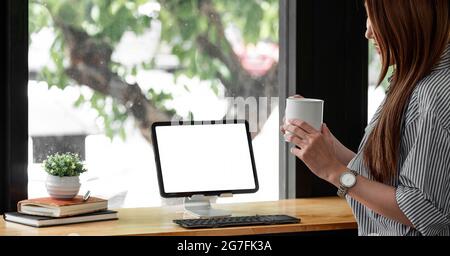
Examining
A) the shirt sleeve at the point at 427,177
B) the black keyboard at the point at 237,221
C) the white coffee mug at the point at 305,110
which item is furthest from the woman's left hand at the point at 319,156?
the black keyboard at the point at 237,221

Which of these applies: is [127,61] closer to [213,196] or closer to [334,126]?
[213,196]

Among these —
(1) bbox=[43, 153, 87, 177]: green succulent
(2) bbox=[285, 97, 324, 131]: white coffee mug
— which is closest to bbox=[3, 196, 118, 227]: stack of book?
(1) bbox=[43, 153, 87, 177]: green succulent

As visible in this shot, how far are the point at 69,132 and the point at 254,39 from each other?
939mm

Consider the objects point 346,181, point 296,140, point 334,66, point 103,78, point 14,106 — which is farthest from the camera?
point 334,66

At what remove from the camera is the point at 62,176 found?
3.29m

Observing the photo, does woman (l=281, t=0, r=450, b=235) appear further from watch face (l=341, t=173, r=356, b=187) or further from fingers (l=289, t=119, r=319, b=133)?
fingers (l=289, t=119, r=319, b=133)

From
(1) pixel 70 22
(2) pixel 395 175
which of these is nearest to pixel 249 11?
(1) pixel 70 22

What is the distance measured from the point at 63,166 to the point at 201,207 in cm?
57

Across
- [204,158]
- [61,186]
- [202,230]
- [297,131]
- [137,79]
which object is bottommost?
[202,230]

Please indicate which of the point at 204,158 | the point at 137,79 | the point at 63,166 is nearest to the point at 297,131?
the point at 204,158

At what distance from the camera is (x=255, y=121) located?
3908 mm

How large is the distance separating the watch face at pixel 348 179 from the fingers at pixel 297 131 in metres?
0.20

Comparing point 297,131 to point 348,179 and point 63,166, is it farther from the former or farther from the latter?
point 63,166

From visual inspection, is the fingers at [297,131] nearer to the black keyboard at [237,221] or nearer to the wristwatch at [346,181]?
the wristwatch at [346,181]
